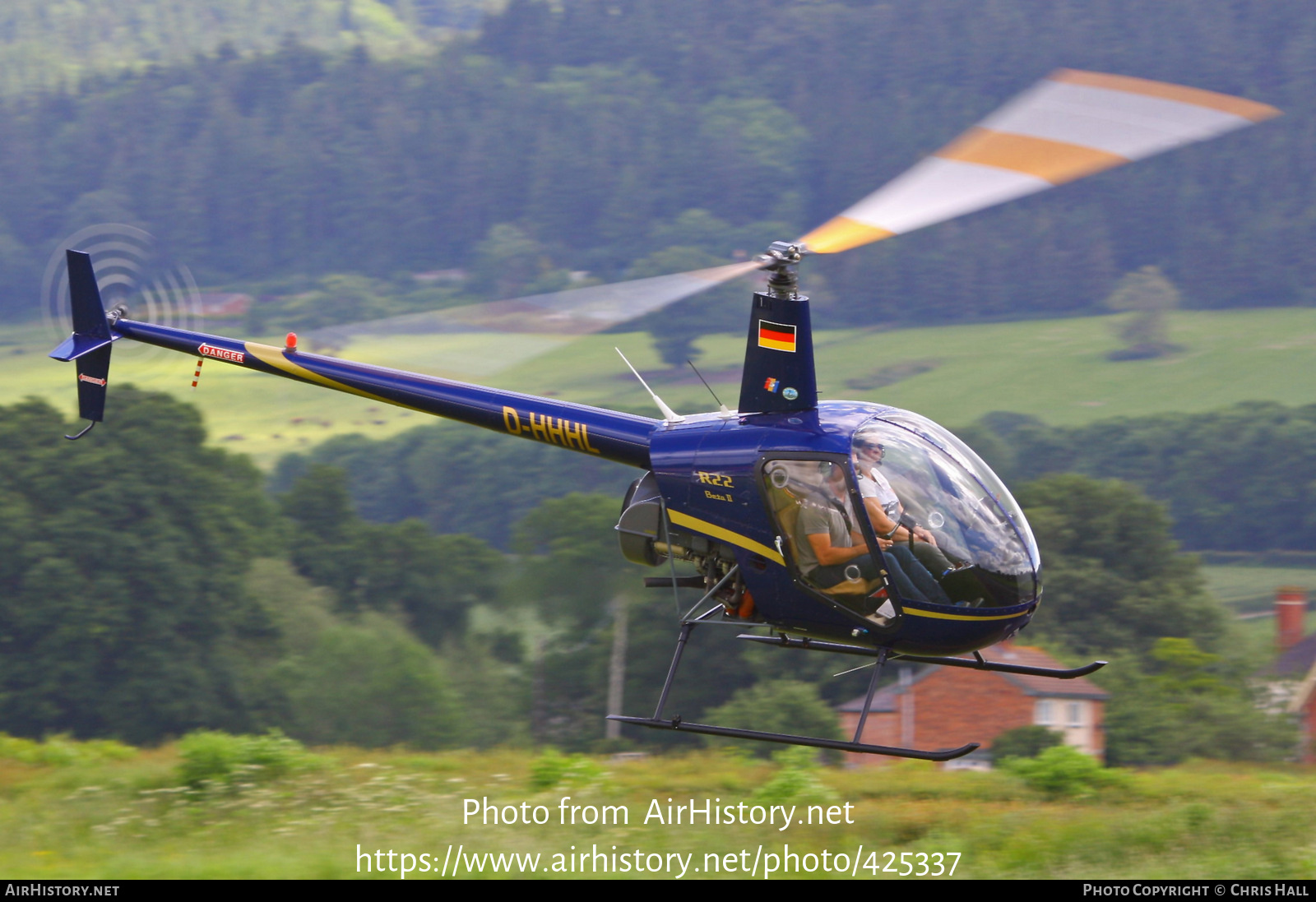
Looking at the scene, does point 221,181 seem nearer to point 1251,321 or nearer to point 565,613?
point 1251,321

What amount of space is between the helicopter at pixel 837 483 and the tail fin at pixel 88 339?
4.25m

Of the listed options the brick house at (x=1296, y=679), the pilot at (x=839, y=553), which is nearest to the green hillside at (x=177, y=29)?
the brick house at (x=1296, y=679)

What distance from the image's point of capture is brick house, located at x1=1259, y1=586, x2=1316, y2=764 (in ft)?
93.0

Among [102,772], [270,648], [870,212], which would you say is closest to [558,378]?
[270,648]

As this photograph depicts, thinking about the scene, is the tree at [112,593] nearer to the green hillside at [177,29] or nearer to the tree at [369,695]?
the tree at [369,695]

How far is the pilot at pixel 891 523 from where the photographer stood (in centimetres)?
756

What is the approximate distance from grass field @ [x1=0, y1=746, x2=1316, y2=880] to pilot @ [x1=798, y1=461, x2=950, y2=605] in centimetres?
180

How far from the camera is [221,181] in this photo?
107 m

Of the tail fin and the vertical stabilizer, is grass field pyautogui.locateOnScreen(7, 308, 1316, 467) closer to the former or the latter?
the tail fin

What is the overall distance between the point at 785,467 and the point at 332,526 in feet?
114

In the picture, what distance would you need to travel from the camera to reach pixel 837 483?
7.70m

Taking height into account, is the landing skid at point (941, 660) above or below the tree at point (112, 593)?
above

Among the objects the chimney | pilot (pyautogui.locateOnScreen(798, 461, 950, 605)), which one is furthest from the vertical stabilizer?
the chimney

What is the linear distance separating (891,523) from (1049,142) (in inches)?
88.7
